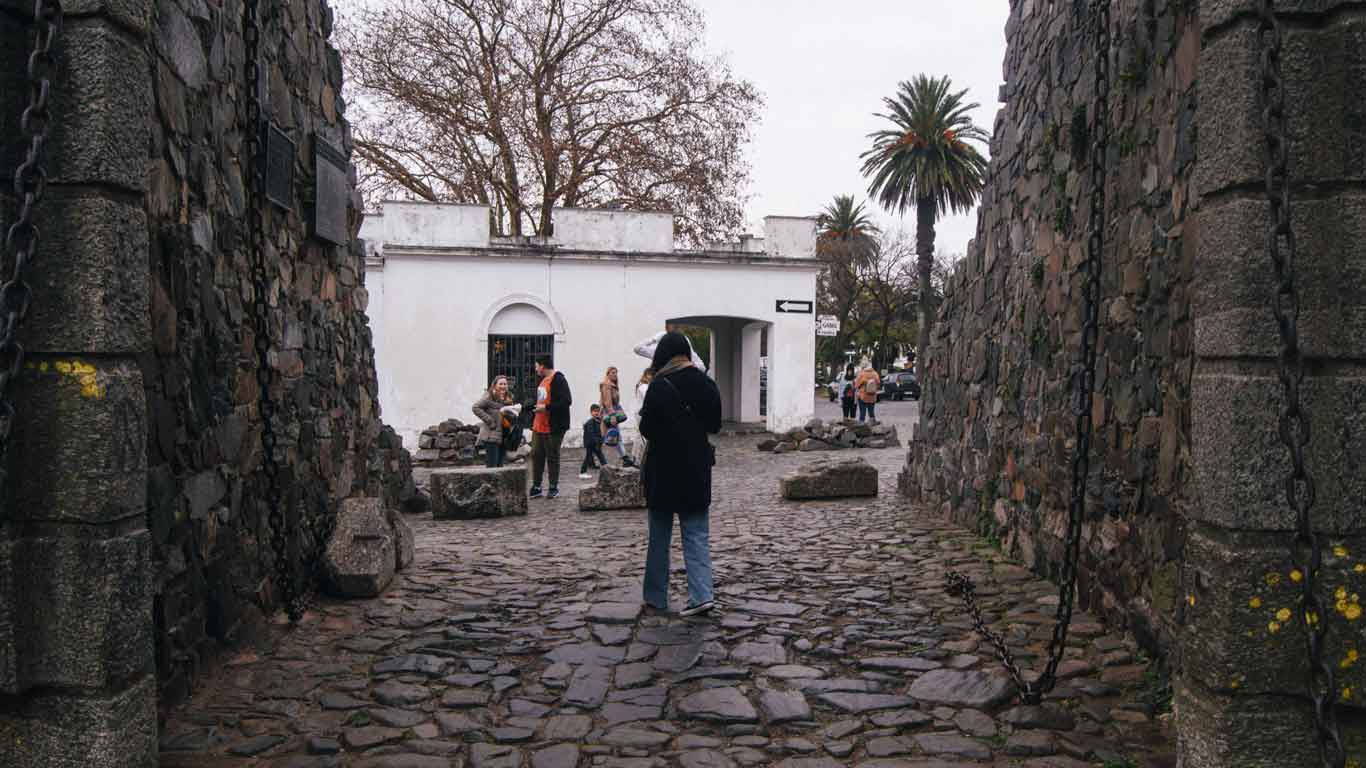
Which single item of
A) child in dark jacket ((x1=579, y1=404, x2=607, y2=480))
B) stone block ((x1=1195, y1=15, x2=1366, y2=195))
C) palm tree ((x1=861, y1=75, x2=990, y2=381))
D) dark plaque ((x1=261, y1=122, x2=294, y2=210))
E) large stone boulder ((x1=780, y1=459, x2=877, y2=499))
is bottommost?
large stone boulder ((x1=780, y1=459, x2=877, y2=499))

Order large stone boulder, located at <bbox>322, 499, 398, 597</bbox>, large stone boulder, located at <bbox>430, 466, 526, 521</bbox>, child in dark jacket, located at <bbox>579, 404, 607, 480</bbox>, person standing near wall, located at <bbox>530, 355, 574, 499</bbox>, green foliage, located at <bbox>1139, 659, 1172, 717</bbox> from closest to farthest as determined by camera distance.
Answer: green foliage, located at <bbox>1139, 659, 1172, 717</bbox>
large stone boulder, located at <bbox>322, 499, 398, 597</bbox>
large stone boulder, located at <bbox>430, 466, 526, 521</bbox>
person standing near wall, located at <bbox>530, 355, 574, 499</bbox>
child in dark jacket, located at <bbox>579, 404, 607, 480</bbox>

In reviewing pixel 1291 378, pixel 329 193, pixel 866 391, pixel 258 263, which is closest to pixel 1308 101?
pixel 1291 378

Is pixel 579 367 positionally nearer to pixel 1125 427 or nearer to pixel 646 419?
pixel 646 419

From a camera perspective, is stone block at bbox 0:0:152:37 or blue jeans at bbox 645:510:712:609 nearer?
stone block at bbox 0:0:152:37

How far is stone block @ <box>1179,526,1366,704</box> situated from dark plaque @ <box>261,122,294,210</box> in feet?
16.7

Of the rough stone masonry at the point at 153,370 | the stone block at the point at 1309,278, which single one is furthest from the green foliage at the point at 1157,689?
the rough stone masonry at the point at 153,370

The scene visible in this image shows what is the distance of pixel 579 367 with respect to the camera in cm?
2042

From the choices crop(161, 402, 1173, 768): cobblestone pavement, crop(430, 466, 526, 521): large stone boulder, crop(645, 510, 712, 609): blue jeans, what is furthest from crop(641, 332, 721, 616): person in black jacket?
crop(430, 466, 526, 521): large stone boulder

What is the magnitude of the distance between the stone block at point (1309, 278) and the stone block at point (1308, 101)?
10 cm

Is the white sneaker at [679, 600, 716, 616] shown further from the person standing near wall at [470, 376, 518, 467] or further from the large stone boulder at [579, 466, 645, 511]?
the person standing near wall at [470, 376, 518, 467]

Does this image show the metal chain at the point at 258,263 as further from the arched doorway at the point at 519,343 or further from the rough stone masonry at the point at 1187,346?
the arched doorway at the point at 519,343

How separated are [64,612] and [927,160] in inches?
1352

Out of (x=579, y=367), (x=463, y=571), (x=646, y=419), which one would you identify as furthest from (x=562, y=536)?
(x=579, y=367)

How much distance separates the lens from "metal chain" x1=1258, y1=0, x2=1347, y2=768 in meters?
2.69
